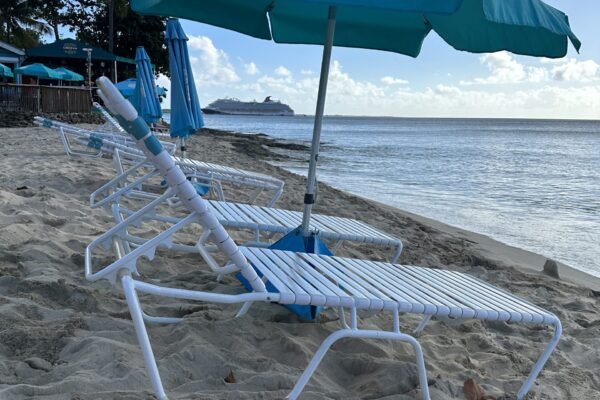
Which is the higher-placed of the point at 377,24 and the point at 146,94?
the point at 377,24

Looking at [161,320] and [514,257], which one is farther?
[514,257]

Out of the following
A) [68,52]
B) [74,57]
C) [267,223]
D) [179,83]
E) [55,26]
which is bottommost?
[267,223]

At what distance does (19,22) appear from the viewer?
113 feet

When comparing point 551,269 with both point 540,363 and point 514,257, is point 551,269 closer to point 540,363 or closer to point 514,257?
point 514,257

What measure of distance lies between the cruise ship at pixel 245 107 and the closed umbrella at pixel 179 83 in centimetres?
11299

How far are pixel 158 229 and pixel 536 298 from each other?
2.98 m

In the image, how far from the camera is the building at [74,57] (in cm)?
2694

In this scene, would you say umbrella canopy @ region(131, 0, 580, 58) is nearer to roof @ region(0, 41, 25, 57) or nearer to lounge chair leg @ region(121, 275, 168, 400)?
lounge chair leg @ region(121, 275, 168, 400)

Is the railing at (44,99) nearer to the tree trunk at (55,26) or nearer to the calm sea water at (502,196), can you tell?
the calm sea water at (502,196)

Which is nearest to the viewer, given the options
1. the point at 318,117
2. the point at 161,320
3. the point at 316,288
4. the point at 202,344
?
the point at 316,288

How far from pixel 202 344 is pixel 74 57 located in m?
27.6

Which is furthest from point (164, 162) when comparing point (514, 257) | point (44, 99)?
point (44, 99)

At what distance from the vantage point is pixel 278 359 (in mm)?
2512

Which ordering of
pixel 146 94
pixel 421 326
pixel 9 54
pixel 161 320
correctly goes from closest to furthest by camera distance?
pixel 161 320 → pixel 421 326 → pixel 146 94 → pixel 9 54
